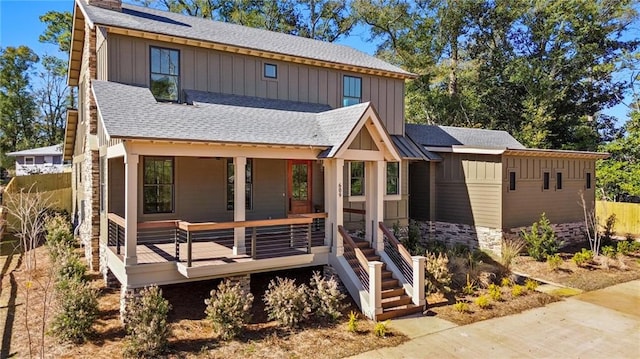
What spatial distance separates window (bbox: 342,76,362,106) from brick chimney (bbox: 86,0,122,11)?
26.5 ft

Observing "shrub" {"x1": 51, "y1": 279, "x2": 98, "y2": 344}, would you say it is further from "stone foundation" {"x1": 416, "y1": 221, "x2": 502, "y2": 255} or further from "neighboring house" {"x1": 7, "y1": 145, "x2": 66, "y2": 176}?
"neighboring house" {"x1": 7, "y1": 145, "x2": 66, "y2": 176}

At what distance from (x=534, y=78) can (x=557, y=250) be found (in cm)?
1797

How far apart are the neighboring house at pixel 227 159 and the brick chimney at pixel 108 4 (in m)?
0.04

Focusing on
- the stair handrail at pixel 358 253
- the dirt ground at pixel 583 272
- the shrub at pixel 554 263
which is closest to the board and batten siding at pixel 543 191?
the dirt ground at pixel 583 272

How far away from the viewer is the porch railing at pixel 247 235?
9.35 metres

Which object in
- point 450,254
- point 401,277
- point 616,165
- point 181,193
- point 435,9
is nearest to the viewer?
point 401,277

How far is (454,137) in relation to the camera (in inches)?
763

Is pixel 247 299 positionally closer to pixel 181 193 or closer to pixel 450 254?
pixel 181 193

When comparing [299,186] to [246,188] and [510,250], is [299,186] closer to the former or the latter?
[246,188]

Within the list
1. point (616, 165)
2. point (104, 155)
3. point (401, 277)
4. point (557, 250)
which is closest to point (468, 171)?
point (557, 250)

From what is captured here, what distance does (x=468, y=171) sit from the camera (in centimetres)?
1627

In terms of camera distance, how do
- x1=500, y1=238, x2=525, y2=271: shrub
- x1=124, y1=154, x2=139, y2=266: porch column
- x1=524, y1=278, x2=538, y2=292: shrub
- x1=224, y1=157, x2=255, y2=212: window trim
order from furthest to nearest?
x1=500, y1=238, x2=525, y2=271: shrub < x1=224, y1=157, x2=255, y2=212: window trim < x1=524, y1=278, x2=538, y2=292: shrub < x1=124, y1=154, x2=139, y2=266: porch column

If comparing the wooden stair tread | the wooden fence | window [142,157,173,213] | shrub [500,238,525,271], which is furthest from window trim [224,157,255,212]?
the wooden fence

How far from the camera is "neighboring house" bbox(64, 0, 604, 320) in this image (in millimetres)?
9406
